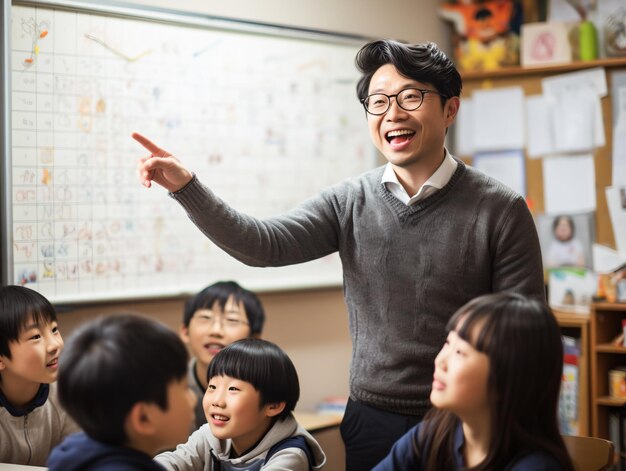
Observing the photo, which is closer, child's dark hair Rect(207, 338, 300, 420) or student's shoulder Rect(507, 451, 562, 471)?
student's shoulder Rect(507, 451, 562, 471)

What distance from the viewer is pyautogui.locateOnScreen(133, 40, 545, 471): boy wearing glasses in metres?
1.91

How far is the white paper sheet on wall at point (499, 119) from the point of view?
3.99 metres

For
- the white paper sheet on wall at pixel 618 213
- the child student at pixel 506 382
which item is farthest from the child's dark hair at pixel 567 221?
the child student at pixel 506 382

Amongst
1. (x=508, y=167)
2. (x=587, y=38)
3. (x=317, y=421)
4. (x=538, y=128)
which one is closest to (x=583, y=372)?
(x=508, y=167)

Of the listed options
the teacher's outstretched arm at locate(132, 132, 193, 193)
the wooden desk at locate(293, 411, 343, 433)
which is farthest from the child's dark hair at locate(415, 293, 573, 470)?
the wooden desk at locate(293, 411, 343, 433)

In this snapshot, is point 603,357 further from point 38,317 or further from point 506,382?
point 38,317

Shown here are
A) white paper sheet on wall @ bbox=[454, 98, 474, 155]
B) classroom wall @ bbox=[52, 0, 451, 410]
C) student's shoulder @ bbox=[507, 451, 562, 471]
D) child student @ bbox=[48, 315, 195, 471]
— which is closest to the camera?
child student @ bbox=[48, 315, 195, 471]

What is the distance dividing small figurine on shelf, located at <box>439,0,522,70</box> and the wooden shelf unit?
125 centimetres

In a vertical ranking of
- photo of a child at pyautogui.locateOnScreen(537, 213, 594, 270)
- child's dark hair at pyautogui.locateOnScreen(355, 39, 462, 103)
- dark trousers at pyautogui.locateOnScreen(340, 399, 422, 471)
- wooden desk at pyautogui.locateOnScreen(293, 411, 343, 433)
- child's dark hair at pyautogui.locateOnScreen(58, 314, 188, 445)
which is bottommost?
wooden desk at pyautogui.locateOnScreen(293, 411, 343, 433)

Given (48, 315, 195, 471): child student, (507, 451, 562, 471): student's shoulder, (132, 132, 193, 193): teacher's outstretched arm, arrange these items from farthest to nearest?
(132, 132, 193, 193): teacher's outstretched arm, (507, 451, 562, 471): student's shoulder, (48, 315, 195, 471): child student

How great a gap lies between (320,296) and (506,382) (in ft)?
7.62

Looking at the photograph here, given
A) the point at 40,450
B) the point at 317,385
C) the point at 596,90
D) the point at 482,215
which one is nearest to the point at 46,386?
the point at 40,450

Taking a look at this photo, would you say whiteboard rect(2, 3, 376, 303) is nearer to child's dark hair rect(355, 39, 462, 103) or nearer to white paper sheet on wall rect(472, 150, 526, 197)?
white paper sheet on wall rect(472, 150, 526, 197)

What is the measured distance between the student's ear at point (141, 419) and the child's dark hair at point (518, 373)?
577 mm
